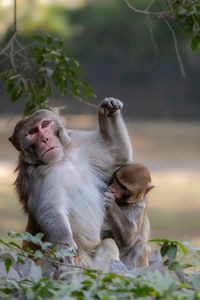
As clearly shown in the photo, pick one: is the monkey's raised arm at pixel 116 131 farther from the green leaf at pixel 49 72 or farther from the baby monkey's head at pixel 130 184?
the green leaf at pixel 49 72

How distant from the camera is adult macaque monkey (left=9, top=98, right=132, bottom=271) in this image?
15.7 ft

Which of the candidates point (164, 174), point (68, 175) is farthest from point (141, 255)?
point (164, 174)

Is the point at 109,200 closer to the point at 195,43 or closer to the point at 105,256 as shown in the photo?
the point at 105,256

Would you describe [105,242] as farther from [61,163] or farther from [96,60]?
[96,60]

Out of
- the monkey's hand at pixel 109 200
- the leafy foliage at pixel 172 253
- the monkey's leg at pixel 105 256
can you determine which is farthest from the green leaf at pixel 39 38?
the leafy foliage at pixel 172 253

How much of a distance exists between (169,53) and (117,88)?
2423 millimetres

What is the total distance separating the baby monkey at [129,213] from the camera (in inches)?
199

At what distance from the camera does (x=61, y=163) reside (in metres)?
4.95

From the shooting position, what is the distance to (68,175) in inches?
194

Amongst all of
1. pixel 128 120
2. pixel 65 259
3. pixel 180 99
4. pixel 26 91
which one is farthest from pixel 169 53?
pixel 65 259

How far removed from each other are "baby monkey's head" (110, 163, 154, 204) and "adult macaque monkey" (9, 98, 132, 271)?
107mm

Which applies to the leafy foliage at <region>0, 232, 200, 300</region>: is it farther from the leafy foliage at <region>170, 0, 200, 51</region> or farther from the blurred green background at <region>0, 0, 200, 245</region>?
the blurred green background at <region>0, 0, 200, 245</region>

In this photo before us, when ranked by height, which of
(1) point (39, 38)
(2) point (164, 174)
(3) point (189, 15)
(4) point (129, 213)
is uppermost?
(3) point (189, 15)

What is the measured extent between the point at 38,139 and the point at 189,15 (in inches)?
60.6
